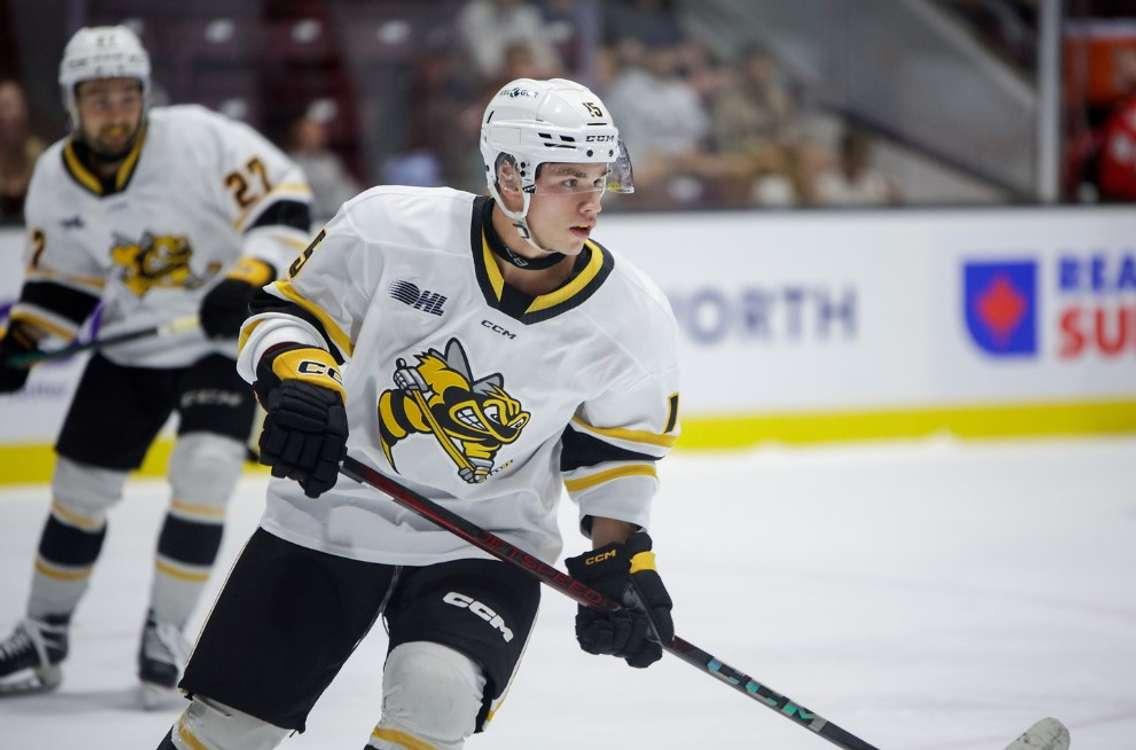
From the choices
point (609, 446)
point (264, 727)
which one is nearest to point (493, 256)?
point (609, 446)

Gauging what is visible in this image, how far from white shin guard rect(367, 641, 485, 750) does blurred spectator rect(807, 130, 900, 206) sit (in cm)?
478

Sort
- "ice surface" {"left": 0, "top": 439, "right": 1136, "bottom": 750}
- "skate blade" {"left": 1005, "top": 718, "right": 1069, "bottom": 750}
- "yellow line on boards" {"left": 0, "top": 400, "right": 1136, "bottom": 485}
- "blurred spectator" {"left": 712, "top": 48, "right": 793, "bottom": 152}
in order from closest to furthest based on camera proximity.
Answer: "skate blade" {"left": 1005, "top": 718, "right": 1069, "bottom": 750}, "ice surface" {"left": 0, "top": 439, "right": 1136, "bottom": 750}, "yellow line on boards" {"left": 0, "top": 400, "right": 1136, "bottom": 485}, "blurred spectator" {"left": 712, "top": 48, "right": 793, "bottom": 152}

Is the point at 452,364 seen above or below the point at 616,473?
above

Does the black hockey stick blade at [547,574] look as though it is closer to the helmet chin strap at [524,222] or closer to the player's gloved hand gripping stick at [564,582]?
the player's gloved hand gripping stick at [564,582]

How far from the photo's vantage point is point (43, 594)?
3.59m

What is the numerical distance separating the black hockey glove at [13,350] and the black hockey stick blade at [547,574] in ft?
5.19

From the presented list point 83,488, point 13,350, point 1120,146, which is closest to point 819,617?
point 83,488

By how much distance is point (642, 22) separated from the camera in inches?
271

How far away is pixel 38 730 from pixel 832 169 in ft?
14.6

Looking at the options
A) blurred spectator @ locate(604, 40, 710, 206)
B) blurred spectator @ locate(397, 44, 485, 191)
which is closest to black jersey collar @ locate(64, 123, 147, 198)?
blurred spectator @ locate(397, 44, 485, 191)

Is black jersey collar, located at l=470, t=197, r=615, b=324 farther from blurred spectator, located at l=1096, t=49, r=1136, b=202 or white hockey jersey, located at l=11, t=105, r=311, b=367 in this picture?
blurred spectator, located at l=1096, t=49, r=1136, b=202

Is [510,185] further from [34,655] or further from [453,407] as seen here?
[34,655]

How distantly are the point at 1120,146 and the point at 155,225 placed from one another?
4.78 m

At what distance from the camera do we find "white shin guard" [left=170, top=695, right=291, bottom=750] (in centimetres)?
226
